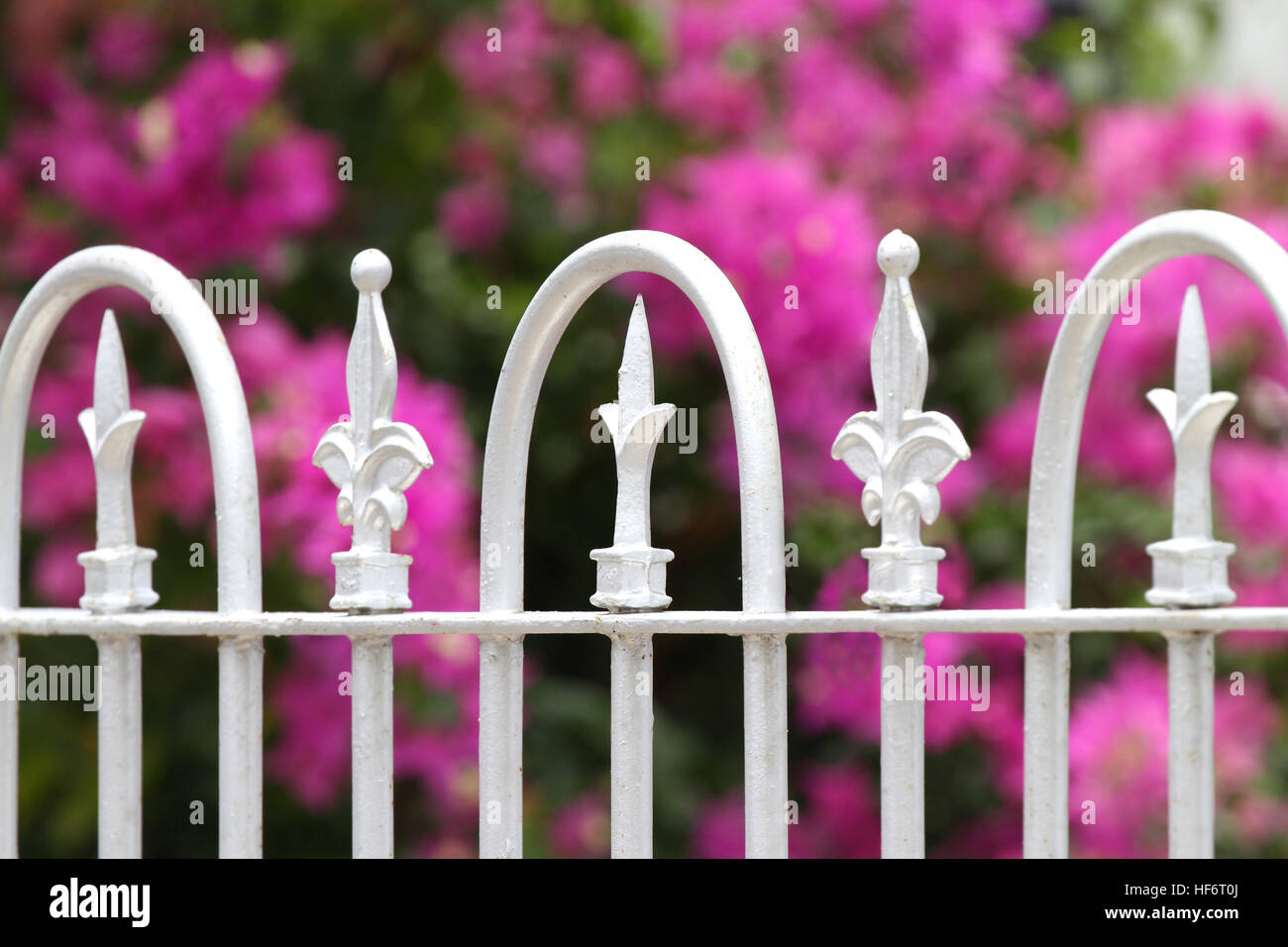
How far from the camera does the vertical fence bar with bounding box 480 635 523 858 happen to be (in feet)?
3.74

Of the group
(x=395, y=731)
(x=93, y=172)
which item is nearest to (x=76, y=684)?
(x=395, y=731)

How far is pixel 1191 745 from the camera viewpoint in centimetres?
100

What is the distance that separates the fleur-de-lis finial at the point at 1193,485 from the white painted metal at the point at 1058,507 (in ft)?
0.16

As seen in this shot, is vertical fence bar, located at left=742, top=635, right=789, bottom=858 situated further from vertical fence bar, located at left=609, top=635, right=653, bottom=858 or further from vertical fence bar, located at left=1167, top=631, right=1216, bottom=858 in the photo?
vertical fence bar, located at left=1167, top=631, right=1216, bottom=858

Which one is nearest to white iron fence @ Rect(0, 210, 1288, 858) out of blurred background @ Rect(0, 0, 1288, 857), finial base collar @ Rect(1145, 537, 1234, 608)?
finial base collar @ Rect(1145, 537, 1234, 608)

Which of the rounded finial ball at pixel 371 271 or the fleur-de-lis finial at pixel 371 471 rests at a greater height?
the rounded finial ball at pixel 371 271

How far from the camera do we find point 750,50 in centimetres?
230

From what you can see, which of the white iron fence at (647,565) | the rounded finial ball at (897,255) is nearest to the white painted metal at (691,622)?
the white iron fence at (647,565)

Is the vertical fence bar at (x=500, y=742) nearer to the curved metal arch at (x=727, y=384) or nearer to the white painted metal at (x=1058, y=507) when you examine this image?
the curved metal arch at (x=727, y=384)

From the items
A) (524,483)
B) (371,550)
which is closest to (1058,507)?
(524,483)

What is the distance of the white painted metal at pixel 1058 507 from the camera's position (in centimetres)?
103

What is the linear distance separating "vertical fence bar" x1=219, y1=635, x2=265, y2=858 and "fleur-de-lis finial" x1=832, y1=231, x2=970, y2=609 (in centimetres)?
52

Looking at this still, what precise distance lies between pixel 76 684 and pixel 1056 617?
1381 millimetres
